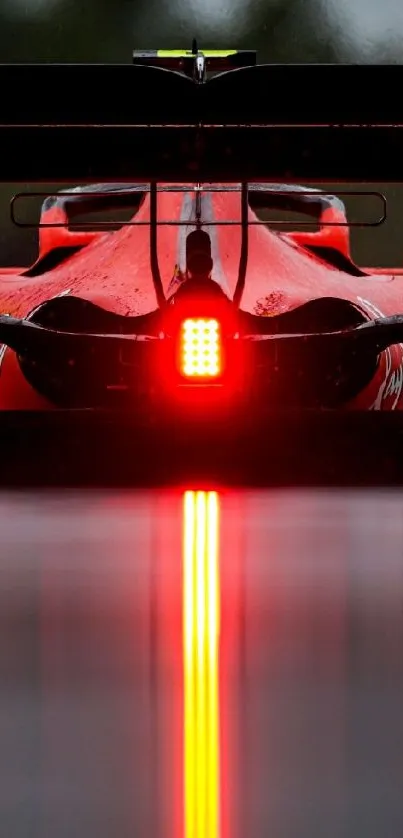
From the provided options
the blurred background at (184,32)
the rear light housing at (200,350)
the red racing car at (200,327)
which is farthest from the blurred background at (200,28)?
the rear light housing at (200,350)

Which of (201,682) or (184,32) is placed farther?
(184,32)

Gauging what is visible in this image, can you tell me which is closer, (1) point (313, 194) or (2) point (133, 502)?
(2) point (133, 502)

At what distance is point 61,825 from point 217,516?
2203 mm

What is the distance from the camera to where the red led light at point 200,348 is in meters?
3.79

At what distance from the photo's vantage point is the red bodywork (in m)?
4.09

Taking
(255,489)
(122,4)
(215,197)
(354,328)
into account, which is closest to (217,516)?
(255,489)

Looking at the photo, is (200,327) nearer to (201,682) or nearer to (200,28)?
(201,682)

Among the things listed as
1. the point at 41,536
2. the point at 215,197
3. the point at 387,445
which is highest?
the point at 215,197

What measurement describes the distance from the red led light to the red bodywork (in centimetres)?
26

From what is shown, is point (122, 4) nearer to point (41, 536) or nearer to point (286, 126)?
point (286, 126)

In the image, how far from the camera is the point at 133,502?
3570mm

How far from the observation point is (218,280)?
13.6 feet

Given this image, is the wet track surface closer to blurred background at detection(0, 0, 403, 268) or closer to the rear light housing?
the rear light housing

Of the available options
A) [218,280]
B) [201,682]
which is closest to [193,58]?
[218,280]
